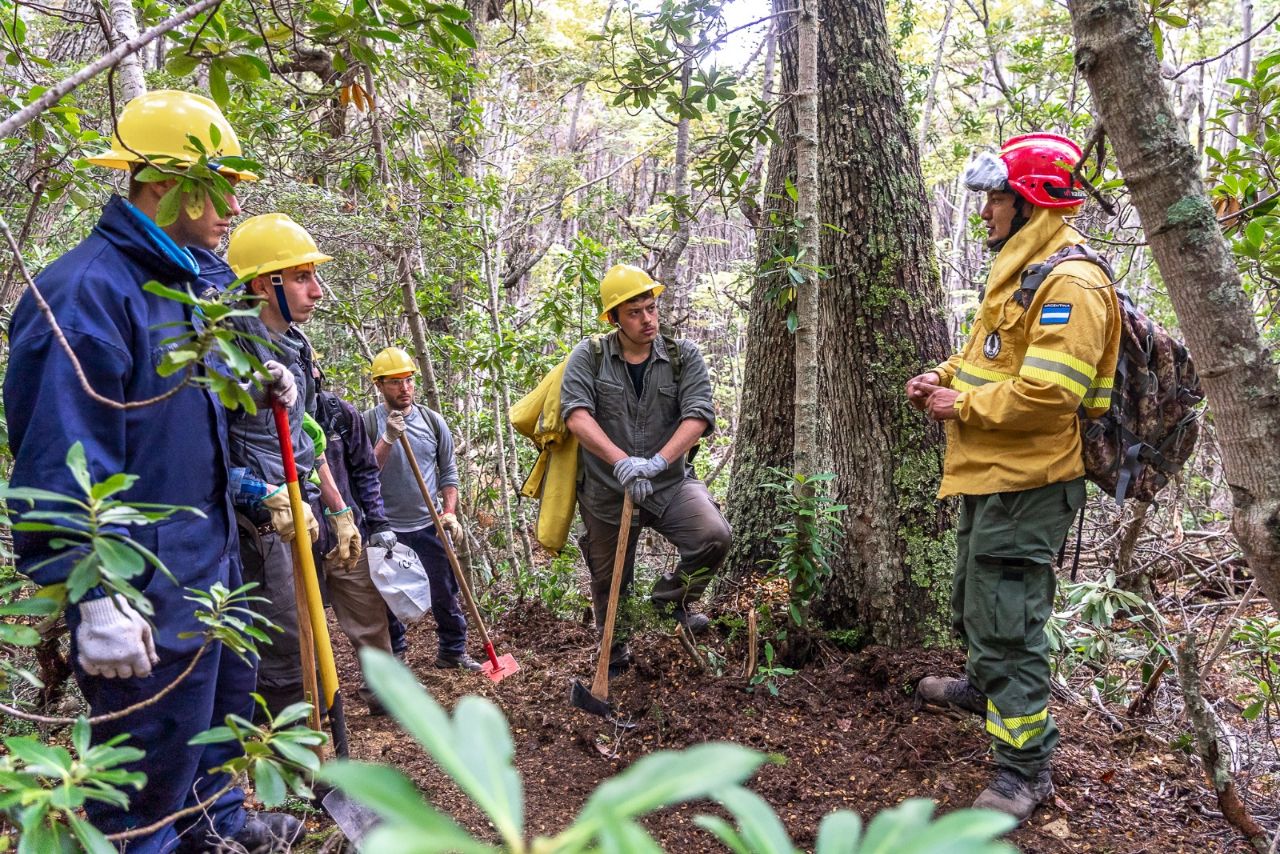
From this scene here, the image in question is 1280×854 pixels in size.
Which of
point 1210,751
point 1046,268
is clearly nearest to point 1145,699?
point 1210,751

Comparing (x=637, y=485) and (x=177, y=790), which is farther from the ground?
(x=637, y=485)

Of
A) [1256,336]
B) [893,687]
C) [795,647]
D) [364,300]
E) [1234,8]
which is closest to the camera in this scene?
[1256,336]

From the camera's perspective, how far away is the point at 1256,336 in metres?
1.81

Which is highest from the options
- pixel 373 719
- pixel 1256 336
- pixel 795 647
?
pixel 1256 336

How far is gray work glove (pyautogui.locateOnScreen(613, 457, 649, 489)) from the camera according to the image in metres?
4.12

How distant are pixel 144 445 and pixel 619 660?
275cm

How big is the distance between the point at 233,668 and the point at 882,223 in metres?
3.61

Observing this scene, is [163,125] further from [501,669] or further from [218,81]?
[501,669]

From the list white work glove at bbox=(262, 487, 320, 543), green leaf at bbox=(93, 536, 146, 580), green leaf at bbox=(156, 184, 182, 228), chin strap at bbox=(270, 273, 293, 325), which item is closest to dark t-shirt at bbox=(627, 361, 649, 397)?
chin strap at bbox=(270, 273, 293, 325)

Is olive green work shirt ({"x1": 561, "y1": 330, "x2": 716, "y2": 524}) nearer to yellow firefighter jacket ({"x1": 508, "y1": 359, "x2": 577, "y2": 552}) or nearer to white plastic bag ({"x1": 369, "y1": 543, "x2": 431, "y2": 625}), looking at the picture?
yellow firefighter jacket ({"x1": 508, "y1": 359, "x2": 577, "y2": 552})

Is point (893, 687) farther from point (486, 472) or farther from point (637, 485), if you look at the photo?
point (486, 472)

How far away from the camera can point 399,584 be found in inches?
164

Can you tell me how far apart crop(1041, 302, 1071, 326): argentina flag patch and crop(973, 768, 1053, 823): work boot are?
1.62 m

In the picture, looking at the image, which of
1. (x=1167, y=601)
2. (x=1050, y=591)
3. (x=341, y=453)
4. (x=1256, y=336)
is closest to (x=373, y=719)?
(x=341, y=453)
